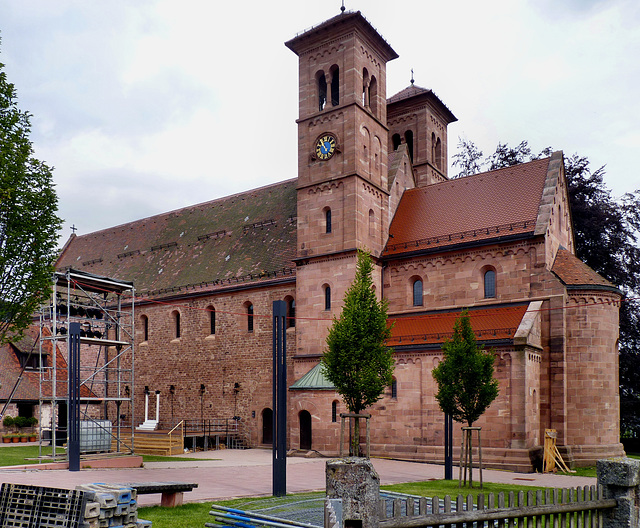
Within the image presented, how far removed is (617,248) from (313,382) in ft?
61.4

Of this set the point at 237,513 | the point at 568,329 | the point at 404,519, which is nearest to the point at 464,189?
the point at 568,329

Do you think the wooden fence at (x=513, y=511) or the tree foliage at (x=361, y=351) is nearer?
the wooden fence at (x=513, y=511)

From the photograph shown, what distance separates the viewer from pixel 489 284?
1181 inches

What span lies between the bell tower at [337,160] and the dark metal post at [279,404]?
49.1ft

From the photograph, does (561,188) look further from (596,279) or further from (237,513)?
(237,513)

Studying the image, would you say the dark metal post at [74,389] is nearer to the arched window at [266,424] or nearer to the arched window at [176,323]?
the arched window at [266,424]

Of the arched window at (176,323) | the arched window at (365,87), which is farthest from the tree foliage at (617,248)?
the arched window at (176,323)

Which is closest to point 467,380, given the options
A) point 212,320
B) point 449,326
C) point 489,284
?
point 449,326

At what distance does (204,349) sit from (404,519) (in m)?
31.6

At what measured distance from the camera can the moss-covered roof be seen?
37.2m

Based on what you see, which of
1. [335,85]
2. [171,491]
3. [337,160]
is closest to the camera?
[171,491]

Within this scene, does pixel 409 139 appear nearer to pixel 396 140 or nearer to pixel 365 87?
pixel 396 140

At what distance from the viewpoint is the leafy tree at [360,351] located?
20078 millimetres

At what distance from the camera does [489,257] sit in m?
29.8
